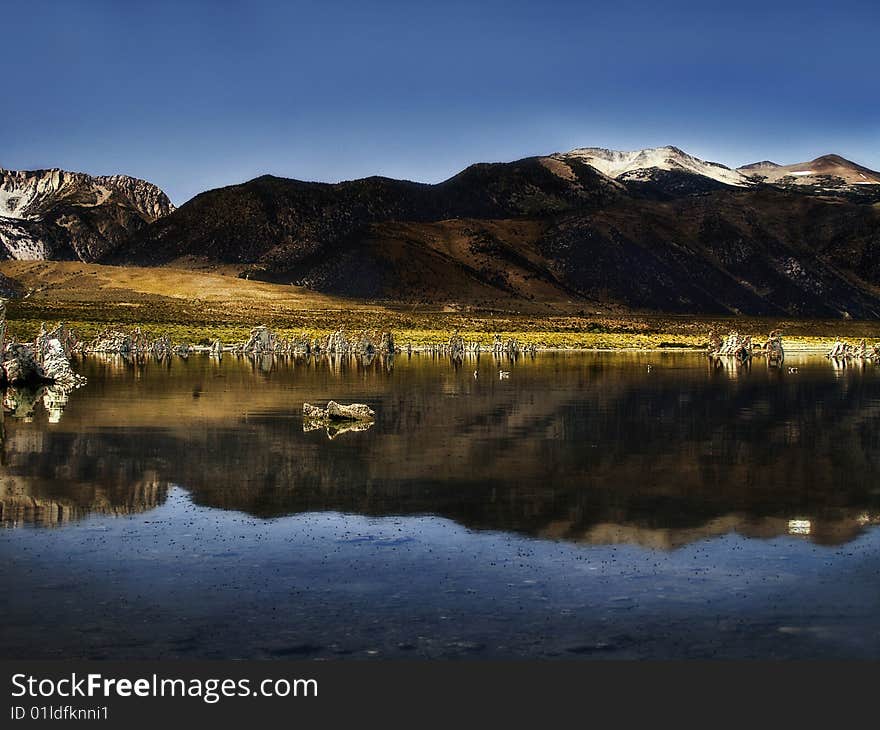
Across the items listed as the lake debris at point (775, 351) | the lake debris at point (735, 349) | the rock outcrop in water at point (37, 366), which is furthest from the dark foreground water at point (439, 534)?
the lake debris at point (735, 349)

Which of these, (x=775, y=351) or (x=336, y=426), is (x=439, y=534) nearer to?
(x=336, y=426)

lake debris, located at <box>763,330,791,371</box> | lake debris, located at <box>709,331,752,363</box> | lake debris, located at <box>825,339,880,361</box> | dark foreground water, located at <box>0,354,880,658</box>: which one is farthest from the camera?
lake debris, located at <box>825,339,880,361</box>

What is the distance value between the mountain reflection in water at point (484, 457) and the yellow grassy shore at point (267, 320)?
Result: 55.5 m

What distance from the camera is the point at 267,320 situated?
14175 cm

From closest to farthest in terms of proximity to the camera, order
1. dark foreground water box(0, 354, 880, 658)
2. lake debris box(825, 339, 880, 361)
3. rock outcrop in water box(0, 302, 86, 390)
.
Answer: dark foreground water box(0, 354, 880, 658), rock outcrop in water box(0, 302, 86, 390), lake debris box(825, 339, 880, 361)

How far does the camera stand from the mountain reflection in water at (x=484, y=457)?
65.7 ft

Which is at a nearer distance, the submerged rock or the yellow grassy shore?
the submerged rock

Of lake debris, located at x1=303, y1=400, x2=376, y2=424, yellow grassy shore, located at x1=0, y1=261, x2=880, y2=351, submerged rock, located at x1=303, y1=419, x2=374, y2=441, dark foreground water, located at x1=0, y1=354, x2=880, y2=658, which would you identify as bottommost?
dark foreground water, located at x1=0, y1=354, x2=880, y2=658

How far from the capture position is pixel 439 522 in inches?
754

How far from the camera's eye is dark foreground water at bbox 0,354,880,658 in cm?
1271

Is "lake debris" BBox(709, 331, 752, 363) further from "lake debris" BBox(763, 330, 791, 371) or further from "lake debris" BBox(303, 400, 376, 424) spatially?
"lake debris" BBox(303, 400, 376, 424)

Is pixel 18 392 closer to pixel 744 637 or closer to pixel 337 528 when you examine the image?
pixel 337 528

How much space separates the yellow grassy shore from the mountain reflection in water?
55544 mm

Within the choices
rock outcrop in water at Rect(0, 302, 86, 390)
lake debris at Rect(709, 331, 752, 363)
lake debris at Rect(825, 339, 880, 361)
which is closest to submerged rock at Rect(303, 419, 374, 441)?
rock outcrop in water at Rect(0, 302, 86, 390)
